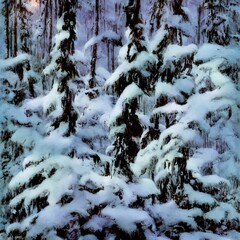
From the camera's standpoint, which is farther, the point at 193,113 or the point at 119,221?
the point at 193,113

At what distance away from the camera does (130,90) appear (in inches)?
290

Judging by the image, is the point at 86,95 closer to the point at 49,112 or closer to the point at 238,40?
the point at 49,112

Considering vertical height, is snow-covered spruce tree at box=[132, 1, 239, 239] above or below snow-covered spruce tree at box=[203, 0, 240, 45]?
below

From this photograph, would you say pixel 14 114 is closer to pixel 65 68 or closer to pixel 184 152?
pixel 65 68

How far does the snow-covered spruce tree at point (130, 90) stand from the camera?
24.3ft

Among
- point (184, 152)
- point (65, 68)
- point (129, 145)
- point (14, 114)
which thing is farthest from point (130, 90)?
point (14, 114)

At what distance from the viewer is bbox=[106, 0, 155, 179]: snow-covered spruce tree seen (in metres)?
7.41

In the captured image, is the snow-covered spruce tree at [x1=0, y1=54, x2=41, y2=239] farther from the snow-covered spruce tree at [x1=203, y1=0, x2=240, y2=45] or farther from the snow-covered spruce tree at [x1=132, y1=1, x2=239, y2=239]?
the snow-covered spruce tree at [x1=203, y1=0, x2=240, y2=45]

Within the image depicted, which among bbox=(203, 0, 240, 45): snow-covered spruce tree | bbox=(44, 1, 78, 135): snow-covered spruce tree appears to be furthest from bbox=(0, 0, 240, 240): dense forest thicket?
bbox=(203, 0, 240, 45): snow-covered spruce tree

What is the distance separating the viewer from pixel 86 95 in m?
10.2

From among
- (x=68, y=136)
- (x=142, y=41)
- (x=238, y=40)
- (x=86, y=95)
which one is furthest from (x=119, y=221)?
(x=238, y=40)

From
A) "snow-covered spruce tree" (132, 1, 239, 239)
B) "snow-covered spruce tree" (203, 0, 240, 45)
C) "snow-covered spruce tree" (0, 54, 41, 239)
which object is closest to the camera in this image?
"snow-covered spruce tree" (132, 1, 239, 239)

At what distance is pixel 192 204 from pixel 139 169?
1259mm

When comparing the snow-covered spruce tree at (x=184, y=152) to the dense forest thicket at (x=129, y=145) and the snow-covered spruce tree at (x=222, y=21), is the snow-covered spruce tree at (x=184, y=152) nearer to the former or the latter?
the dense forest thicket at (x=129, y=145)
